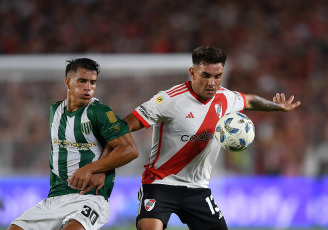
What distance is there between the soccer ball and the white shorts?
4.16 ft

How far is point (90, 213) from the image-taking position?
212 inches

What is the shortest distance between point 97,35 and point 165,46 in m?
1.79

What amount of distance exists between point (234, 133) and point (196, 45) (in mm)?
9500

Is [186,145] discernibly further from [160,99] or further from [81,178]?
[81,178]

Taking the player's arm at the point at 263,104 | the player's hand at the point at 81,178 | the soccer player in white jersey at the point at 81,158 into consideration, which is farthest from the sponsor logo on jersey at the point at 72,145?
the player's arm at the point at 263,104

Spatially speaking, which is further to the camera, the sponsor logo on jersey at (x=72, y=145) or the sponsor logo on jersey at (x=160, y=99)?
the sponsor logo on jersey at (x=160, y=99)

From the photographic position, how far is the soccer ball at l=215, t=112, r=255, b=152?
5.78 metres

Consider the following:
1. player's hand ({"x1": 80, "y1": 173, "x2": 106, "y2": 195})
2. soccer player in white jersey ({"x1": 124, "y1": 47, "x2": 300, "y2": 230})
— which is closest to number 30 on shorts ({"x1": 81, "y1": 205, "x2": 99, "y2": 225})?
player's hand ({"x1": 80, "y1": 173, "x2": 106, "y2": 195})

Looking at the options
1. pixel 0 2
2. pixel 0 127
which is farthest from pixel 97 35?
pixel 0 127

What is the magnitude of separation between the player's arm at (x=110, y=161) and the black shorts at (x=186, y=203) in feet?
2.35

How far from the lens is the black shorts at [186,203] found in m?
6.07

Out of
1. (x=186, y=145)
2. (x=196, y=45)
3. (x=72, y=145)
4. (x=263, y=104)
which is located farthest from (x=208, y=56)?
(x=196, y=45)

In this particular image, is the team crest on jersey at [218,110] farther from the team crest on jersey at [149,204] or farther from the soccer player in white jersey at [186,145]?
the team crest on jersey at [149,204]

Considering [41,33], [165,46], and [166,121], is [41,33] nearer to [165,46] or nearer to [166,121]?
[165,46]
